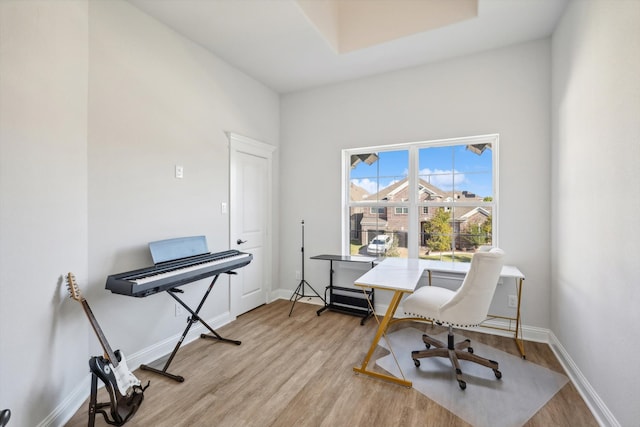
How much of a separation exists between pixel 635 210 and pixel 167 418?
2.85m

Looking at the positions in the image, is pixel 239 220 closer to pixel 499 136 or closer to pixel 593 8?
pixel 499 136

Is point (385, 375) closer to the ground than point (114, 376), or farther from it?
closer to the ground

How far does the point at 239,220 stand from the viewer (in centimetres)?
347

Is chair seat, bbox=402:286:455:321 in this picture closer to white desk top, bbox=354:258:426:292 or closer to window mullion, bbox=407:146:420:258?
white desk top, bbox=354:258:426:292

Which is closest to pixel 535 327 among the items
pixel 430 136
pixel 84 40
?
pixel 430 136

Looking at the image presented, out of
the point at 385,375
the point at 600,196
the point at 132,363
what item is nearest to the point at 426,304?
the point at 385,375

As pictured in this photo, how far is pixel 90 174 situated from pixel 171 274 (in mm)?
915

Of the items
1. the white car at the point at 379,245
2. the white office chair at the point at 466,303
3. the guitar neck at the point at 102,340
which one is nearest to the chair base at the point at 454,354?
the white office chair at the point at 466,303

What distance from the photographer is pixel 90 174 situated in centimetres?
205

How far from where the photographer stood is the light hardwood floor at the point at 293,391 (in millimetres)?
1768

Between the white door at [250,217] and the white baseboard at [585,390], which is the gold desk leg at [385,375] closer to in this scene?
the white baseboard at [585,390]

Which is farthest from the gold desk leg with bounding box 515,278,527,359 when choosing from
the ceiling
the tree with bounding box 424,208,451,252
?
Result: the ceiling

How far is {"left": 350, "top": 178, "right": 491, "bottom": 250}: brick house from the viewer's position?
10.6 feet

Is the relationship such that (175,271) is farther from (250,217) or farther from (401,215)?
(401,215)
